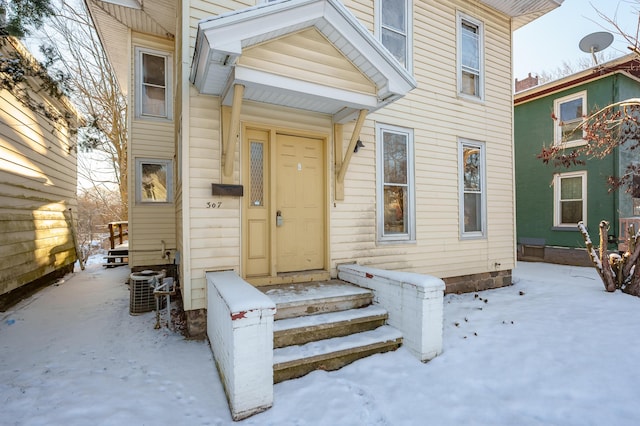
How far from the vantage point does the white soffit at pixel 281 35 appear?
3.06 meters

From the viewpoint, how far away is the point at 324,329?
3.32m

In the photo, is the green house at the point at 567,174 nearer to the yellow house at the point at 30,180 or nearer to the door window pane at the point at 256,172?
the door window pane at the point at 256,172

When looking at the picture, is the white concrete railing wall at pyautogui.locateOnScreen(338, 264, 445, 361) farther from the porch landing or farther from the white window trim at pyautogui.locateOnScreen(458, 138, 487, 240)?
the white window trim at pyautogui.locateOnScreen(458, 138, 487, 240)

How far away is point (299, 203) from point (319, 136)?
3.50 ft

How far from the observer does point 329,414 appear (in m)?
2.47

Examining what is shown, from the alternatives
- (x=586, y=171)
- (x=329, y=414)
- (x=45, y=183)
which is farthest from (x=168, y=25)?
(x=586, y=171)

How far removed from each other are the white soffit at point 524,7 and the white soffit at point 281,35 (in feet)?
15.0

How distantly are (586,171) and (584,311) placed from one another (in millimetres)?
6520

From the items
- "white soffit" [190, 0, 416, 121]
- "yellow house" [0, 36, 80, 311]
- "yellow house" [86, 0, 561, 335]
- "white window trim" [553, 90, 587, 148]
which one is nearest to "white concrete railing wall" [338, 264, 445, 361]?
"yellow house" [86, 0, 561, 335]

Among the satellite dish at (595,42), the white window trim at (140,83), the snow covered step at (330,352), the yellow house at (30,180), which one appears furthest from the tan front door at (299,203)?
the satellite dish at (595,42)

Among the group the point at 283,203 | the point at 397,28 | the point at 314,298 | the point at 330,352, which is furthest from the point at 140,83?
the point at 330,352

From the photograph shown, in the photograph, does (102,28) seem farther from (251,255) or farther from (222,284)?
(222,284)

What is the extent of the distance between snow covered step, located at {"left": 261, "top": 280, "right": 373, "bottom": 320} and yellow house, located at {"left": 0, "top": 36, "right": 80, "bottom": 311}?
397cm

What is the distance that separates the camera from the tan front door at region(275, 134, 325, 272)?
14.8ft
